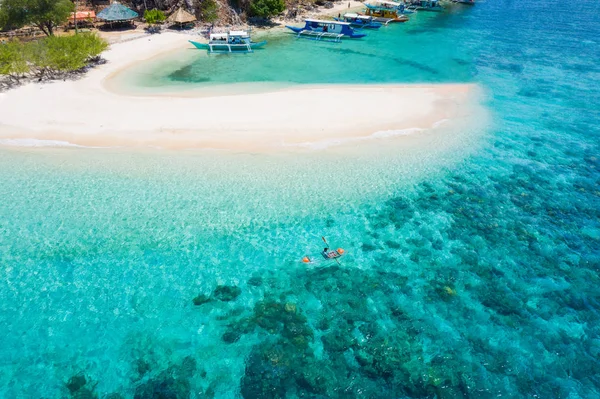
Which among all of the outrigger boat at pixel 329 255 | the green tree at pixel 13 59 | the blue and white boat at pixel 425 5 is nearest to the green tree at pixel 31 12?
the green tree at pixel 13 59

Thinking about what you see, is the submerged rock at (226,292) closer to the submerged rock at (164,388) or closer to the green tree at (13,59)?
the submerged rock at (164,388)

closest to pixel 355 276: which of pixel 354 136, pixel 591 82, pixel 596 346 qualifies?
pixel 596 346

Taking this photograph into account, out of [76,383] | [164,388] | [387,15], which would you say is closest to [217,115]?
[76,383]

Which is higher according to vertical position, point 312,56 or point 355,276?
point 312,56

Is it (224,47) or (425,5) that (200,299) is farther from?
(425,5)

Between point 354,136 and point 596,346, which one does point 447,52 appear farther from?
point 596,346

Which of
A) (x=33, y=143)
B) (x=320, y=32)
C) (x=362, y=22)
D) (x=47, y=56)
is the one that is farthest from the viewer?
(x=362, y=22)

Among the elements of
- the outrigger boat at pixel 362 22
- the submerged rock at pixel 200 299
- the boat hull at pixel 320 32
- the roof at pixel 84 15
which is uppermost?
the roof at pixel 84 15
